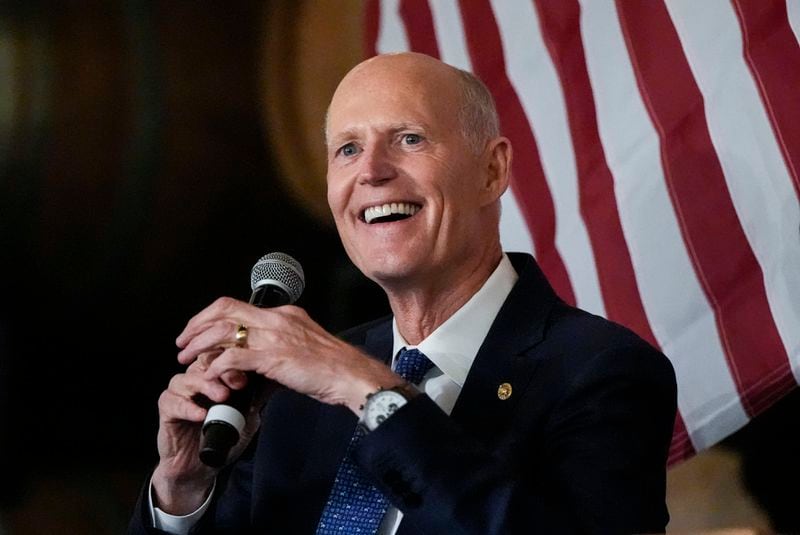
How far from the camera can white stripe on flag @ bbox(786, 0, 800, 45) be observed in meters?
2.44

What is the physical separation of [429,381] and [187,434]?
1.18 feet

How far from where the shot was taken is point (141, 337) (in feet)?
9.78

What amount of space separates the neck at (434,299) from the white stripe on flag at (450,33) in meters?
1.09

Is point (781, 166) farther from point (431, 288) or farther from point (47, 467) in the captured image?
point (47, 467)

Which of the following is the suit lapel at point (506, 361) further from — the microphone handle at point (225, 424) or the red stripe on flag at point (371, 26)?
the red stripe on flag at point (371, 26)

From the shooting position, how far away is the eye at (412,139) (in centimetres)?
203

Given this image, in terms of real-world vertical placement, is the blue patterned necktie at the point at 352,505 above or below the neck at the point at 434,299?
below

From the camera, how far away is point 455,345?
199 cm

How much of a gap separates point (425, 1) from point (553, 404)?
5.14 ft

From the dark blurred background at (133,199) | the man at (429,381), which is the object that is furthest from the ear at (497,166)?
the dark blurred background at (133,199)

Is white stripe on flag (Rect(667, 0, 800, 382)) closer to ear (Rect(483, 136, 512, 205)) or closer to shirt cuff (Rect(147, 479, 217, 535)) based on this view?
ear (Rect(483, 136, 512, 205))

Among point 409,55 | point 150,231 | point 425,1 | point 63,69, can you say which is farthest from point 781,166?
point 63,69

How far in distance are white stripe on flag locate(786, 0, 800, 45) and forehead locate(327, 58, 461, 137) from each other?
74 cm

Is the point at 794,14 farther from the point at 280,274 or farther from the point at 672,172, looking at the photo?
the point at 280,274
